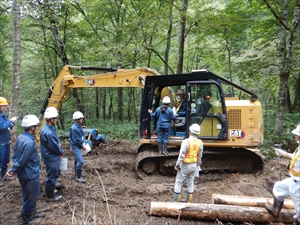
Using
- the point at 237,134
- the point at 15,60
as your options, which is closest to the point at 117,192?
the point at 237,134

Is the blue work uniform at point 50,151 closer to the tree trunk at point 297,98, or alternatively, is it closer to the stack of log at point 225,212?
the stack of log at point 225,212

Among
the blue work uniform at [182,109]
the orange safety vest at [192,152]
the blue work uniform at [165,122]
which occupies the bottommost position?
the orange safety vest at [192,152]

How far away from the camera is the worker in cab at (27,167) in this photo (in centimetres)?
349

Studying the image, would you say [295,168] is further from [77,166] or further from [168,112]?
[77,166]

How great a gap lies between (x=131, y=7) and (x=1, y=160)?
1149cm

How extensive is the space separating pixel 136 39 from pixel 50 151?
8.95 metres

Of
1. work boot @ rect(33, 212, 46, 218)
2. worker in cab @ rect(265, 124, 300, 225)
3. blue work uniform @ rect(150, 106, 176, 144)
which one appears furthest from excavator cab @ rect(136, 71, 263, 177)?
work boot @ rect(33, 212, 46, 218)

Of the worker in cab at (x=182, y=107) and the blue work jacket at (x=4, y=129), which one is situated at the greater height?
the worker in cab at (x=182, y=107)

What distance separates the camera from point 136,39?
12.0 metres

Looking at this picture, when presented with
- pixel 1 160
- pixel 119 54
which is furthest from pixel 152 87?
pixel 119 54

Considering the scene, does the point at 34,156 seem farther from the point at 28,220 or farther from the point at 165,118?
the point at 165,118

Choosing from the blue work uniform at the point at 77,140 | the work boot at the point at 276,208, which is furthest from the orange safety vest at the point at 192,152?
the blue work uniform at the point at 77,140

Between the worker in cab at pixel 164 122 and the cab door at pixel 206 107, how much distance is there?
523 mm

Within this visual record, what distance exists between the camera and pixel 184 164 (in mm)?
4531
